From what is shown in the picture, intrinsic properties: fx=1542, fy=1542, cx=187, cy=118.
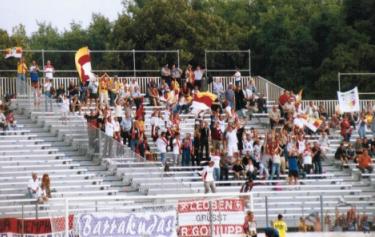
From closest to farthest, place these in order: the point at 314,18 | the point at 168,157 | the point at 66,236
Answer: the point at 66,236 → the point at 168,157 → the point at 314,18

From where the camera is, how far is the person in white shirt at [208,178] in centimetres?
5047

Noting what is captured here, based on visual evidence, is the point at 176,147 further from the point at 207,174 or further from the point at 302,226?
the point at 302,226

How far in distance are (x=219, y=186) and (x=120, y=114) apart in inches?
219

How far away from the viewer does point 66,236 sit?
3844cm

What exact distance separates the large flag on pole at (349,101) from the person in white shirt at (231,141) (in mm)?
7080

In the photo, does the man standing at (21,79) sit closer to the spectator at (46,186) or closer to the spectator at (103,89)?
the spectator at (103,89)

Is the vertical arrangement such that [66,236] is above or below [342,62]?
below

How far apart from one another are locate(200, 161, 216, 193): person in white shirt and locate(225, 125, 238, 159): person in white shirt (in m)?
2.07

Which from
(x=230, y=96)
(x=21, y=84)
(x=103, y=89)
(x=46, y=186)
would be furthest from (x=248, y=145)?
(x=21, y=84)

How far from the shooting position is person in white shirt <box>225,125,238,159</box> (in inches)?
2105

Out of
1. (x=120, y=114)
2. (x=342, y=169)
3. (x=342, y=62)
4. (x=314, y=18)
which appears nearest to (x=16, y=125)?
(x=120, y=114)

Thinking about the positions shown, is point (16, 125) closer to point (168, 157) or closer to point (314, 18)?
point (168, 157)

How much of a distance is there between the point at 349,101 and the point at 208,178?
11.3 m

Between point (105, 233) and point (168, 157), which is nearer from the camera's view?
point (105, 233)
